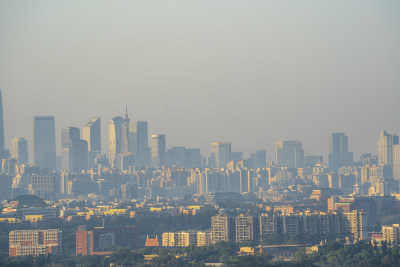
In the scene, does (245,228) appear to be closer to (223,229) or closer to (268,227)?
(223,229)

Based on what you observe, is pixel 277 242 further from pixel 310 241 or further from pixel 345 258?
pixel 345 258

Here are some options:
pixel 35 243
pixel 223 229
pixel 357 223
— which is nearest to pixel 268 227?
pixel 223 229

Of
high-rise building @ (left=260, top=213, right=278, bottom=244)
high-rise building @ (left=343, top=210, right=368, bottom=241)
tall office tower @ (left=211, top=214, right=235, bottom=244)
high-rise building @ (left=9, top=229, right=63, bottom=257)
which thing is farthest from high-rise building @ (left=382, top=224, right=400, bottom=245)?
high-rise building @ (left=9, top=229, right=63, bottom=257)

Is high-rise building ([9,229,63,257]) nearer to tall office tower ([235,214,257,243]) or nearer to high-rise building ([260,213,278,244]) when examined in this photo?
tall office tower ([235,214,257,243])

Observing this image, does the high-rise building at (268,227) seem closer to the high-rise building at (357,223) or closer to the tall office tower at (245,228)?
the tall office tower at (245,228)

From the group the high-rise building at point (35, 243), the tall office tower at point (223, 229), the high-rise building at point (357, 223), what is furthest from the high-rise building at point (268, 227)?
the high-rise building at point (35, 243)

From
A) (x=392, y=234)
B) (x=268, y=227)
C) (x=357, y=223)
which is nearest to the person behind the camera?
(x=392, y=234)
